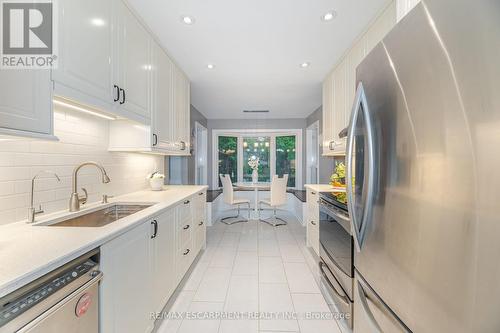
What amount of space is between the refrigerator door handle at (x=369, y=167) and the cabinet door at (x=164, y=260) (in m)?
1.31

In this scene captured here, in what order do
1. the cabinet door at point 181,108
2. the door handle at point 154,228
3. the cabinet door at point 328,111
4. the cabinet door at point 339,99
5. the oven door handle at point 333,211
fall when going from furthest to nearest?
the cabinet door at point 328,111, the cabinet door at point 181,108, the cabinet door at point 339,99, the oven door handle at point 333,211, the door handle at point 154,228

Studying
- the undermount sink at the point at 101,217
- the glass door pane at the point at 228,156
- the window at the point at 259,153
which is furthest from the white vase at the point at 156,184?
the glass door pane at the point at 228,156

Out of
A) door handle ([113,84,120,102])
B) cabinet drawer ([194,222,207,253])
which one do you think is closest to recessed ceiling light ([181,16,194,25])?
door handle ([113,84,120,102])

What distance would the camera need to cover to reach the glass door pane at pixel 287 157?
232 inches

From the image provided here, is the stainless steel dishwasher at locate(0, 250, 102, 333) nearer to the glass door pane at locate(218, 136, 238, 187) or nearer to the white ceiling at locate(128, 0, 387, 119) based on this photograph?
the white ceiling at locate(128, 0, 387, 119)

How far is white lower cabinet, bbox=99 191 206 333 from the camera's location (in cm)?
108

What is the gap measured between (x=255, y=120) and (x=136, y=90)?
4.13 m

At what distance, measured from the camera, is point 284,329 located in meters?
1.65

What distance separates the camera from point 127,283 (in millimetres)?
1231

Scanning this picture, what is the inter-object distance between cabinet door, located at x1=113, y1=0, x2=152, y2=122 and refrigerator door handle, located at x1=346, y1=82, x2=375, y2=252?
162cm

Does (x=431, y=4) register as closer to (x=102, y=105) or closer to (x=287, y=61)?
(x=102, y=105)

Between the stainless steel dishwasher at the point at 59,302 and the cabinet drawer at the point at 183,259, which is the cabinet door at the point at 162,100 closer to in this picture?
the cabinet drawer at the point at 183,259

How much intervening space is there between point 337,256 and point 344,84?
6.18 feet

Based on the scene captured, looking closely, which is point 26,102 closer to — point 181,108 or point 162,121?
point 162,121
